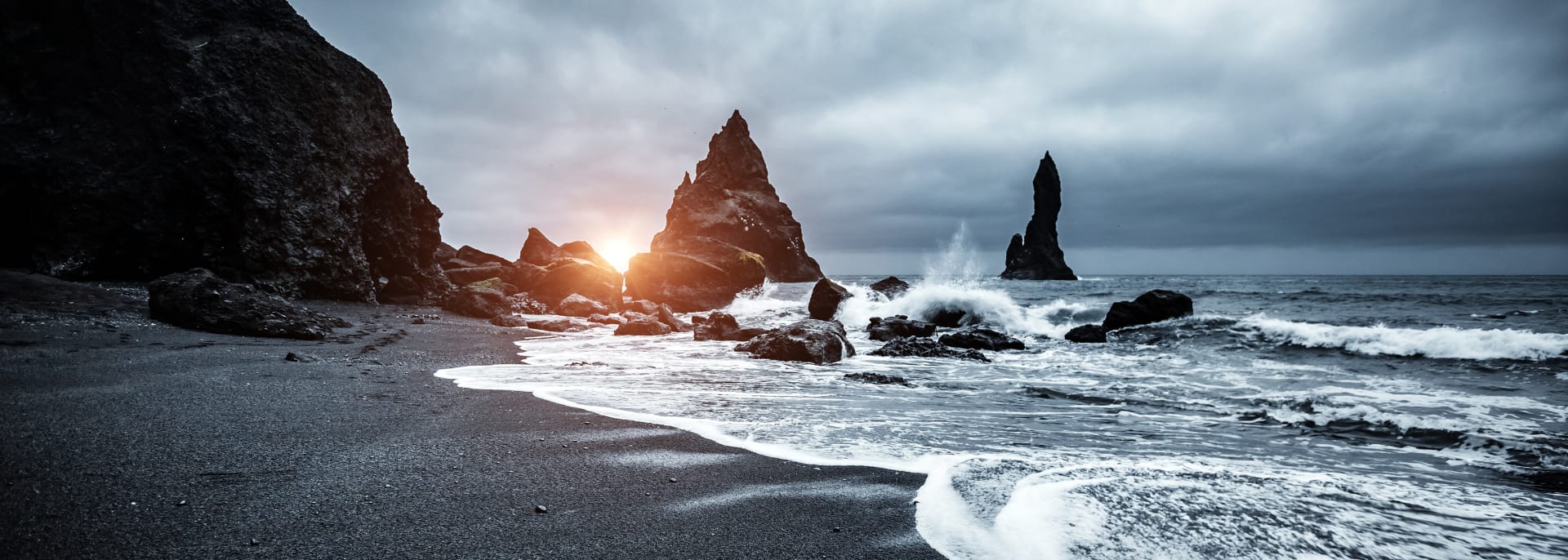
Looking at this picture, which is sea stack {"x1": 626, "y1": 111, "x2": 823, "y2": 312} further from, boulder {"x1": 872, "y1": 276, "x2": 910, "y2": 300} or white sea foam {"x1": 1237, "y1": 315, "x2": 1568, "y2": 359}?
white sea foam {"x1": 1237, "y1": 315, "x2": 1568, "y2": 359}

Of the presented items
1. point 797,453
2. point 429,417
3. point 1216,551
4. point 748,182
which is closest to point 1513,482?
point 1216,551

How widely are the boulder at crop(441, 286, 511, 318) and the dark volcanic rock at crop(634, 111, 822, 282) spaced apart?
157ft

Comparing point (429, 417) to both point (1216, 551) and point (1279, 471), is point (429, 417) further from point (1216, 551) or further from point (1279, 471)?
point (1279, 471)

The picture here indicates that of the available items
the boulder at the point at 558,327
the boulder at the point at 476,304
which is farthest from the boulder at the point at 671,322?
the boulder at the point at 476,304

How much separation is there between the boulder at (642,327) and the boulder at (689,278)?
1162 cm

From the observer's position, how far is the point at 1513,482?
3.76 meters

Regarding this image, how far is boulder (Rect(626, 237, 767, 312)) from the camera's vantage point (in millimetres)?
27594

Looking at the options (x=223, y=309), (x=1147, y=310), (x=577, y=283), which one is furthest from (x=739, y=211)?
(x=223, y=309)

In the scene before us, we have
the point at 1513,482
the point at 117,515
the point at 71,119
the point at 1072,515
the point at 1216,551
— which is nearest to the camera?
the point at 117,515

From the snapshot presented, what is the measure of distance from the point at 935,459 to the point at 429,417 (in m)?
3.54

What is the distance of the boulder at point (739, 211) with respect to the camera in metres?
68.9

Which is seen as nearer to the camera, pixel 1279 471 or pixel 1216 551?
pixel 1216 551

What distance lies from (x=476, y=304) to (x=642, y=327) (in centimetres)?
595

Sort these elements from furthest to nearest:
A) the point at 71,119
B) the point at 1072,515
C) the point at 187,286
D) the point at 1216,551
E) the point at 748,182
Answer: the point at 748,182
the point at 71,119
the point at 187,286
the point at 1072,515
the point at 1216,551
